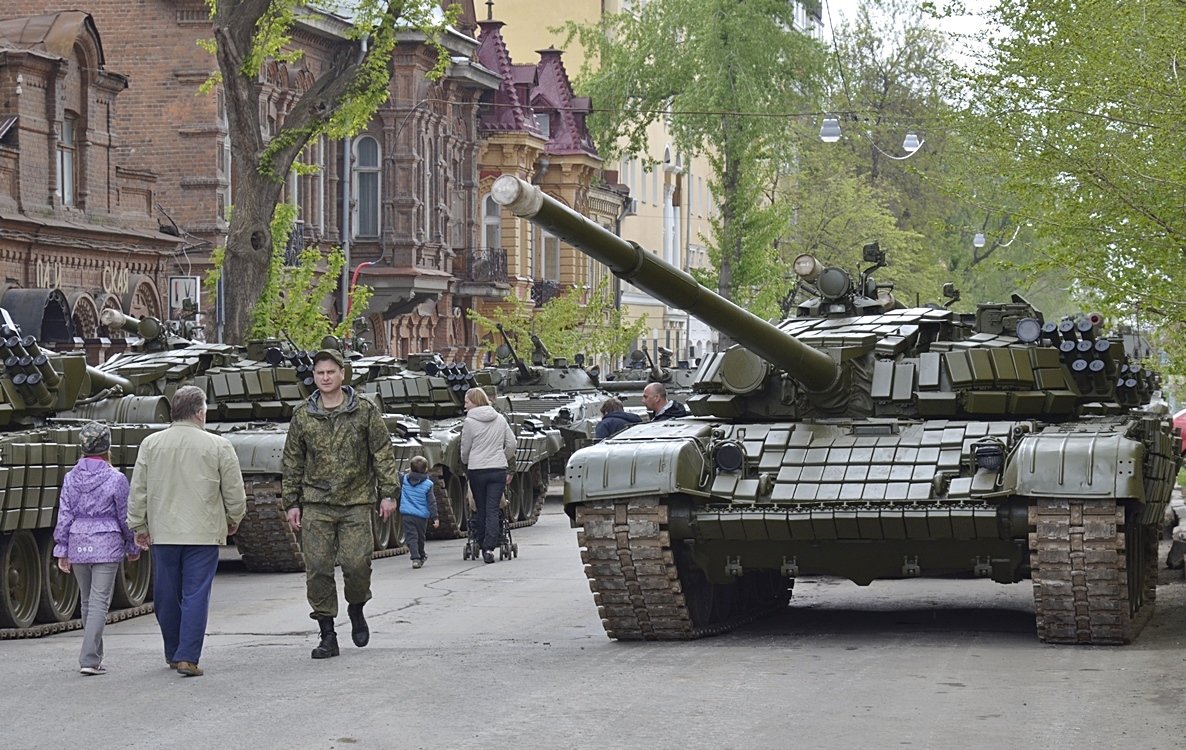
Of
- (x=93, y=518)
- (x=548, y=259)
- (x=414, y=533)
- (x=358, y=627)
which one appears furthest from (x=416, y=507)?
(x=548, y=259)

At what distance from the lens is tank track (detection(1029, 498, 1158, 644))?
11492 mm

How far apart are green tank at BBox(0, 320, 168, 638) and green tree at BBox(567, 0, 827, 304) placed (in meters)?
34.1

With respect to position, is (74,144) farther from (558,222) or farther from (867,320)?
(558,222)

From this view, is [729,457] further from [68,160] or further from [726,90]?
[726,90]

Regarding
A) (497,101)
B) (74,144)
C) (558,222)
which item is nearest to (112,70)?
(74,144)

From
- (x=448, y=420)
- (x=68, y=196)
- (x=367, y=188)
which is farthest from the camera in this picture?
(x=367, y=188)

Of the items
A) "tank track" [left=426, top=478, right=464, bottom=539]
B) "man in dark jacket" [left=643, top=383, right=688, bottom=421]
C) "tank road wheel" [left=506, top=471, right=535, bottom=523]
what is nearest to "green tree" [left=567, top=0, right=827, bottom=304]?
"tank road wheel" [left=506, top=471, right=535, bottom=523]

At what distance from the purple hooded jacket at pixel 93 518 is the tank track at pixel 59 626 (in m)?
2.02

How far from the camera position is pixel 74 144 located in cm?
3338

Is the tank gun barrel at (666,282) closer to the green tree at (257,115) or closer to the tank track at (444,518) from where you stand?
the tank track at (444,518)

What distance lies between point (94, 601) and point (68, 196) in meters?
22.8

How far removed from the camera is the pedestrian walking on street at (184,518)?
11125 millimetres

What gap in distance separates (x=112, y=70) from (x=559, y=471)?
13479mm

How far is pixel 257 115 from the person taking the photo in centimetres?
2577
